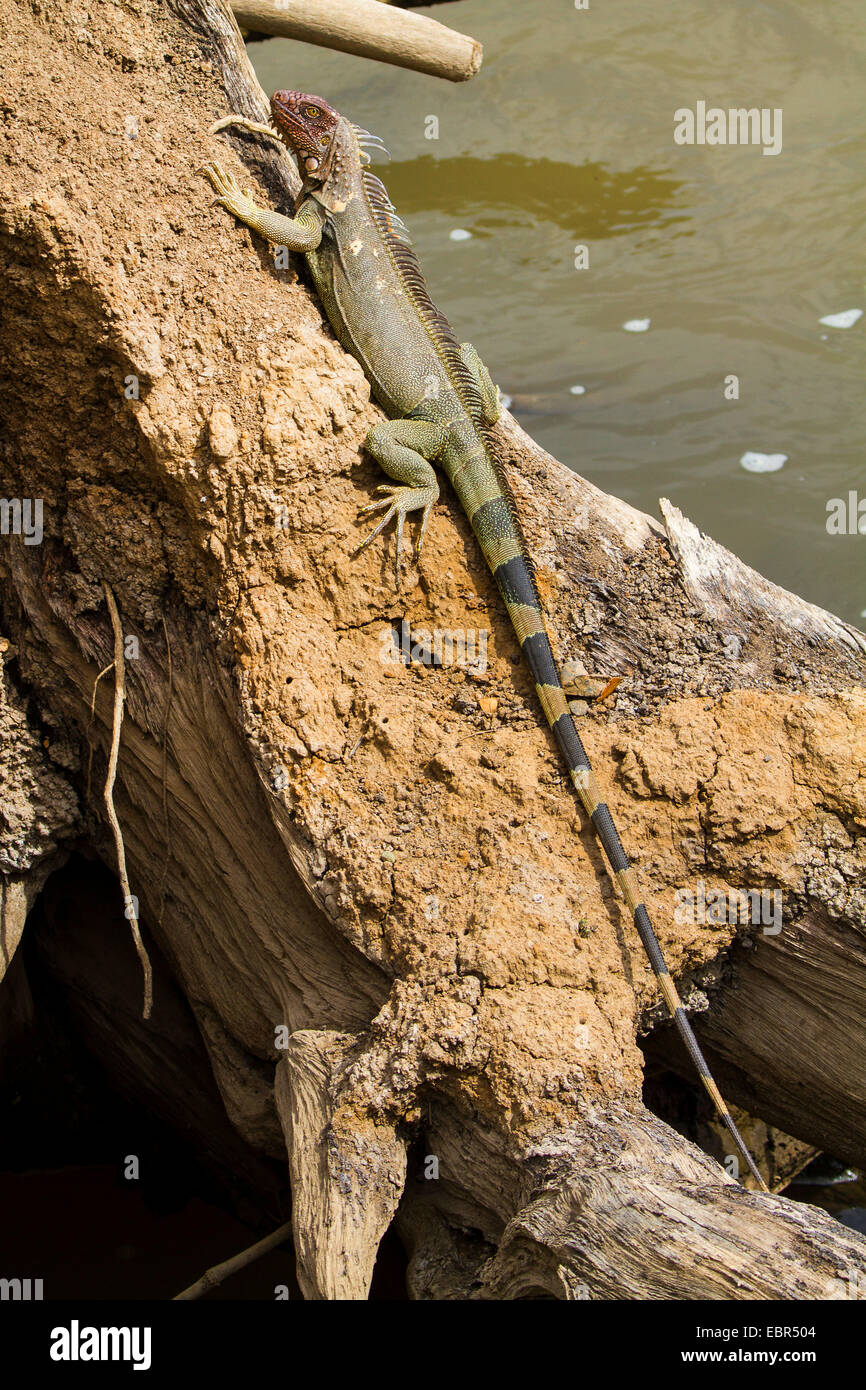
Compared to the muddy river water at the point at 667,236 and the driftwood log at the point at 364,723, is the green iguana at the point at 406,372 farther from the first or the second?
the muddy river water at the point at 667,236

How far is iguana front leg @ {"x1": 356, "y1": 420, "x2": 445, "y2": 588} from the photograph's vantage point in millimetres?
3441

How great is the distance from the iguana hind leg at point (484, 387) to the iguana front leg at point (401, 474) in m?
0.39

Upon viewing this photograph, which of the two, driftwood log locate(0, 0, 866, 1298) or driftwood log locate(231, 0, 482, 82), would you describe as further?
driftwood log locate(231, 0, 482, 82)

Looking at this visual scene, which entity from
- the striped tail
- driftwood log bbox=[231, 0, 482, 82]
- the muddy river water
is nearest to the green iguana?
the striped tail

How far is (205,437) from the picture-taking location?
10.7 ft

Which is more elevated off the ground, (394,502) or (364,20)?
(364,20)

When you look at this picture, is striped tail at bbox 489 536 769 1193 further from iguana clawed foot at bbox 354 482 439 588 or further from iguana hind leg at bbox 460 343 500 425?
iguana hind leg at bbox 460 343 500 425

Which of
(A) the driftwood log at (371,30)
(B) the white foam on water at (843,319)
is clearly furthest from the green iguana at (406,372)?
(B) the white foam on water at (843,319)

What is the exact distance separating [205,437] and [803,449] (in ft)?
18.1

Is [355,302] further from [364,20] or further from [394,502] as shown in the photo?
[364,20]

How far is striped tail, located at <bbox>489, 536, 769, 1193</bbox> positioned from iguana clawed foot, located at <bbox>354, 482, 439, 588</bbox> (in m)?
0.19

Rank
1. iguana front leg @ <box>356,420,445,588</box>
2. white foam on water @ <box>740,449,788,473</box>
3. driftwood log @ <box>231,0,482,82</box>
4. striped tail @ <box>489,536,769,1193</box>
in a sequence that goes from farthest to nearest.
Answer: white foam on water @ <box>740,449,788,473</box> → driftwood log @ <box>231,0,482,82</box> → iguana front leg @ <box>356,420,445,588</box> → striped tail @ <box>489,536,769,1193</box>

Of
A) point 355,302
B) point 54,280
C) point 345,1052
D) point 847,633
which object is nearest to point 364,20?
point 355,302

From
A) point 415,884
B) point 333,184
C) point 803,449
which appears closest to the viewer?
point 415,884
